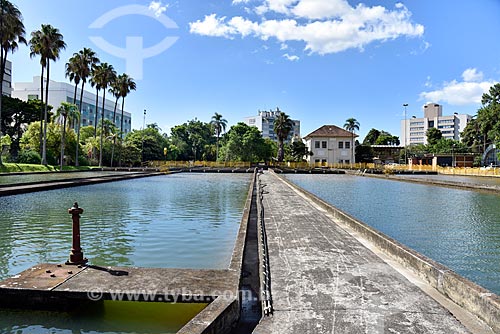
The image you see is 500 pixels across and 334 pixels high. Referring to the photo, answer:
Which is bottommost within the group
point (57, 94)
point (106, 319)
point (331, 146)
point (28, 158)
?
point (106, 319)

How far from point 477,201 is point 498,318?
54.9 feet

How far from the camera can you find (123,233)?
925 cm

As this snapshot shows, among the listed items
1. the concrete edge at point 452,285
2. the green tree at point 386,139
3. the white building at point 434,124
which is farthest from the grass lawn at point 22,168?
the white building at point 434,124

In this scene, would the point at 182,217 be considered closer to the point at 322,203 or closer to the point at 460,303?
the point at 322,203

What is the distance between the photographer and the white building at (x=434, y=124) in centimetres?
14125

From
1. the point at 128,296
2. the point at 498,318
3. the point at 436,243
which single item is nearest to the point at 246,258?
the point at 128,296

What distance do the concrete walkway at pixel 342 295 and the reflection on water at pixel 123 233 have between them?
5.02 ft

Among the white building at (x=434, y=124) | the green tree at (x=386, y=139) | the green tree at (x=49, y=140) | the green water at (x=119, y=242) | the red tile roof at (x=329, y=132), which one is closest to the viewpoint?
the green water at (x=119, y=242)

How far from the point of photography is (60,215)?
11680mm

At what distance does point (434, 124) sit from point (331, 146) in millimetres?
91684

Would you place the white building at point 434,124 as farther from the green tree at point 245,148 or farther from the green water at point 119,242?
the green water at point 119,242

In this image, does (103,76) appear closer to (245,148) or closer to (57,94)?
(245,148)

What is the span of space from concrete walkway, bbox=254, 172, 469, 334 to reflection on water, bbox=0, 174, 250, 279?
1.53 m

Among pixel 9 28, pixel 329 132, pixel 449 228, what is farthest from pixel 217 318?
pixel 329 132
